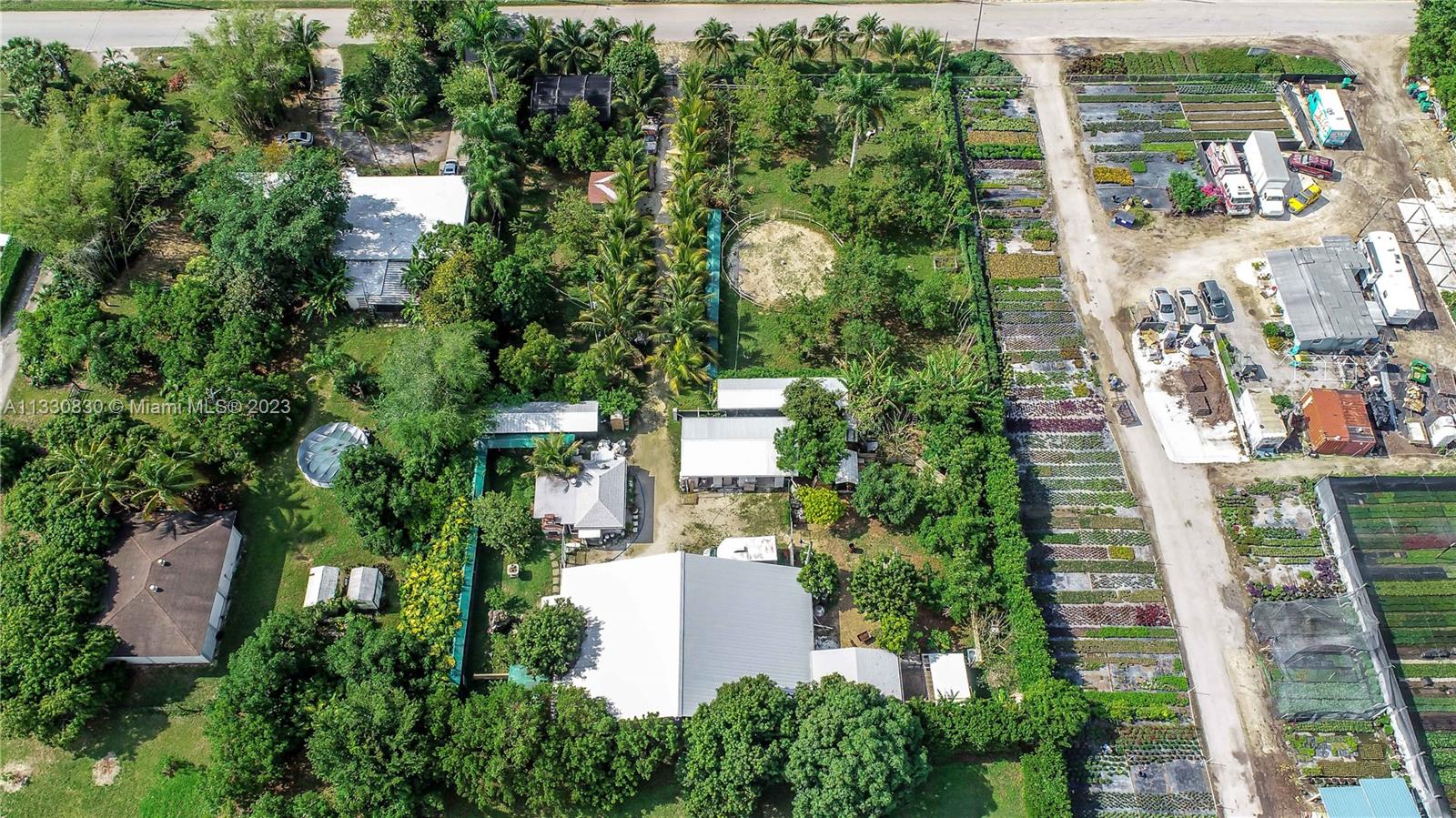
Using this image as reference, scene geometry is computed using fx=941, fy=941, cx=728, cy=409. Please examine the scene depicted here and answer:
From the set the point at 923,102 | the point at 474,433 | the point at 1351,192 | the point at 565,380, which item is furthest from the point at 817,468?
the point at 1351,192

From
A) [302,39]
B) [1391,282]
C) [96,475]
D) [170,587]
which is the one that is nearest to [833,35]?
[302,39]

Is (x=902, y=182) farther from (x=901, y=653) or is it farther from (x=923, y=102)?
(x=901, y=653)

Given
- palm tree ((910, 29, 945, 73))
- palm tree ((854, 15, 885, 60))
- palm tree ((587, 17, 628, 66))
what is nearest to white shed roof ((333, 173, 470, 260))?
palm tree ((587, 17, 628, 66))

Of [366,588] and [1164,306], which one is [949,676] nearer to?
[1164,306]

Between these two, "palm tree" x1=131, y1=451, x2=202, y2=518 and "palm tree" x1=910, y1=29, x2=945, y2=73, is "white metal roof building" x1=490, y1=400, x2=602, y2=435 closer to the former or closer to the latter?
"palm tree" x1=131, y1=451, x2=202, y2=518

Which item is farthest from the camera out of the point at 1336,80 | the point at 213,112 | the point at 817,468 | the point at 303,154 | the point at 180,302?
the point at 1336,80

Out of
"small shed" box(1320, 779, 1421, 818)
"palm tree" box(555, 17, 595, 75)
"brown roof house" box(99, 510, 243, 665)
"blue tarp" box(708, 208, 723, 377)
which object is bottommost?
"small shed" box(1320, 779, 1421, 818)
